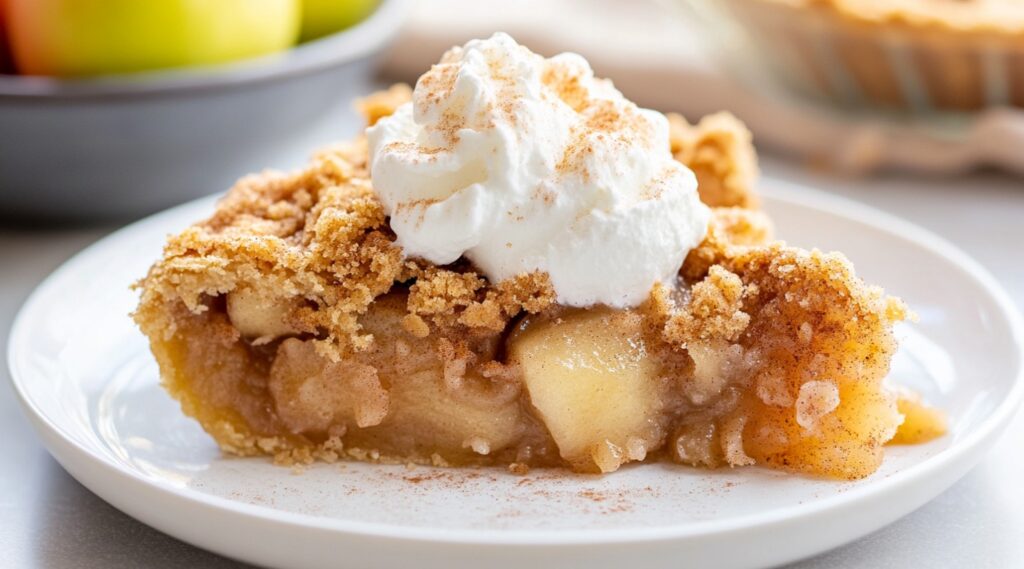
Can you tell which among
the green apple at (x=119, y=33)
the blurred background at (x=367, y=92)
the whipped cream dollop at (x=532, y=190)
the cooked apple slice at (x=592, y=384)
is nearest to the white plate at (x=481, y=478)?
the cooked apple slice at (x=592, y=384)

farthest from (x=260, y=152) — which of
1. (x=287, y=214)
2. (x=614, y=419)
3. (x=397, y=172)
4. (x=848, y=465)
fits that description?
(x=848, y=465)

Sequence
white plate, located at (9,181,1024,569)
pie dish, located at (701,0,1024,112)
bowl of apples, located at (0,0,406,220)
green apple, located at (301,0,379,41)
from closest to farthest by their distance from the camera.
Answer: white plate, located at (9,181,1024,569)
bowl of apples, located at (0,0,406,220)
pie dish, located at (701,0,1024,112)
green apple, located at (301,0,379,41)

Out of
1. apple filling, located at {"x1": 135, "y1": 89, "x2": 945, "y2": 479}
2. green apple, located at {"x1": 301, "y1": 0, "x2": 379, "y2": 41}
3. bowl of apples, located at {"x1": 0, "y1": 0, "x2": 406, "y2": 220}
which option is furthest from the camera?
green apple, located at {"x1": 301, "y1": 0, "x2": 379, "y2": 41}

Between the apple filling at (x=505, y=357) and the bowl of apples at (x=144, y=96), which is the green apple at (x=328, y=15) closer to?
the bowl of apples at (x=144, y=96)

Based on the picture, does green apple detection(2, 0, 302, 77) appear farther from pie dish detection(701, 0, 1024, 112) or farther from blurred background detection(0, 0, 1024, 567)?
pie dish detection(701, 0, 1024, 112)

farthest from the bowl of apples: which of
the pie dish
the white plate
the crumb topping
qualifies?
the pie dish

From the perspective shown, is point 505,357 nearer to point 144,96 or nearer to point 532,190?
point 532,190

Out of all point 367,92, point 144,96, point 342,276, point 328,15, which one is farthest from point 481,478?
point 367,92
